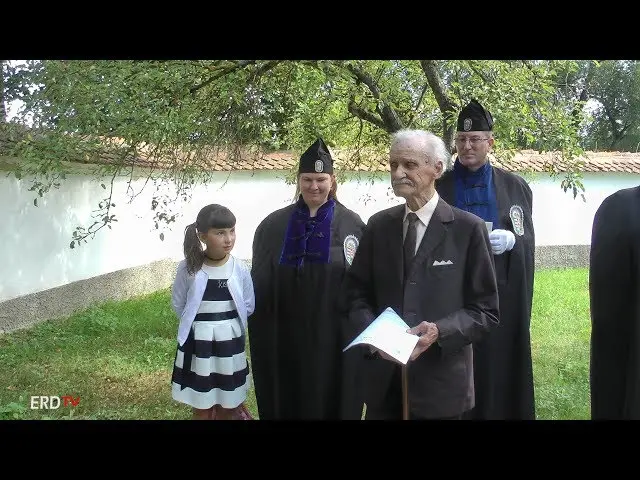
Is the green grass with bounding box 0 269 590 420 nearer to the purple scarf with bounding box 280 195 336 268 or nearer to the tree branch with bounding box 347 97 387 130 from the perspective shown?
the purple scarf with bounding box 280 195 336 268

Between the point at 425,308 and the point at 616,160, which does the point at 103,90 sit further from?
the point at 616,160

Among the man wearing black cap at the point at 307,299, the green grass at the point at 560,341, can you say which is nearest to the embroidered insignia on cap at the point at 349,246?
the man wearing black cap at the point at 307,299

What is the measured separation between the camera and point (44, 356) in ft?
15.0

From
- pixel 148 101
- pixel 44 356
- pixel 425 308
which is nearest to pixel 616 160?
pixel 425 308

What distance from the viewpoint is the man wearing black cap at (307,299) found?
3.60 metres

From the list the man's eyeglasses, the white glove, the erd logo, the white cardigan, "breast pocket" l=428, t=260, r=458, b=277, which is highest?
the man's eyeglasses

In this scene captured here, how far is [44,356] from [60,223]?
2.97 feet

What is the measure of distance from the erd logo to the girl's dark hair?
120 centimetres

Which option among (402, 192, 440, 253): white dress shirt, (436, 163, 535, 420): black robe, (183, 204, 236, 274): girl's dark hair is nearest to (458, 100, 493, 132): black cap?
(436, 163, 535, 420): black robe

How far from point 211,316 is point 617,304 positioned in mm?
1838

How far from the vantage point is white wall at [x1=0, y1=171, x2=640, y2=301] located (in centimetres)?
443

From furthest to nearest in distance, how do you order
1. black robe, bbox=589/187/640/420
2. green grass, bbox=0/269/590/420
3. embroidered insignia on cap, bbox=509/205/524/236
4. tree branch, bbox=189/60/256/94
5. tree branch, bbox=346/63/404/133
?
→ tree branch, bbox=346/63/404/133, tree branch, bbox=189/60/256/94, green grass, bbox=0/269/590/420, embroidered insignia on cap, bbox=509/205/524/236, black robe, bbox=589/187/640/420

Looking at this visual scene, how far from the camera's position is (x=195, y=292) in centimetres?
341

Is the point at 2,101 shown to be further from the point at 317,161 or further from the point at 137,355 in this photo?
the point at 317,161
